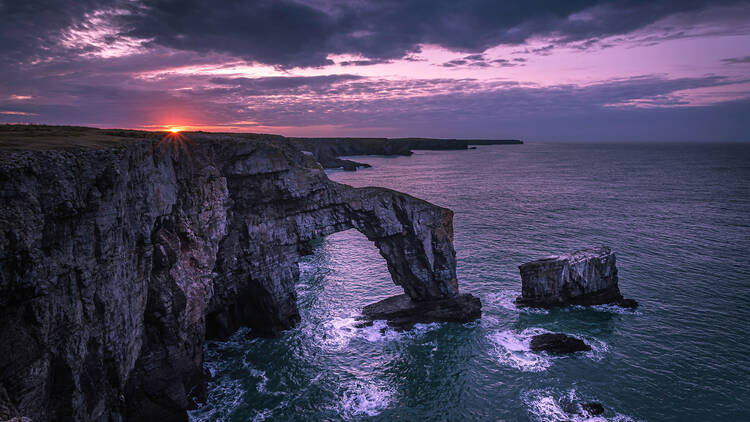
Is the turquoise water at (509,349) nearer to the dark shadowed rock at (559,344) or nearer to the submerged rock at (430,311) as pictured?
the dark shadowed rock at (559,344)

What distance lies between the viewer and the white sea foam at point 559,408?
26.0 m

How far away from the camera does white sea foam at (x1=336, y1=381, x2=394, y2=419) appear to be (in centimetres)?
2734

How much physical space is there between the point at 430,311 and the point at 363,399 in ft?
47.4

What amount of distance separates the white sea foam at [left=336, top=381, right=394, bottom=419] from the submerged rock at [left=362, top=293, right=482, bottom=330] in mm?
10213

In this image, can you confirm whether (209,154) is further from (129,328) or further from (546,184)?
(546,184)

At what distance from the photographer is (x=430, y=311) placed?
41.0 meters

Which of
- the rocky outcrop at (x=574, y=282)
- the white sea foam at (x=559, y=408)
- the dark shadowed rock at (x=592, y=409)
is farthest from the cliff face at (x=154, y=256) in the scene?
the dark shadowed rock at (x=592, y=409)

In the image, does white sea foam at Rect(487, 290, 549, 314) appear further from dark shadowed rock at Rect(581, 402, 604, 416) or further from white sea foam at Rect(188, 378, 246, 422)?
white sea foam at Rect(188, 378, 246, 422)

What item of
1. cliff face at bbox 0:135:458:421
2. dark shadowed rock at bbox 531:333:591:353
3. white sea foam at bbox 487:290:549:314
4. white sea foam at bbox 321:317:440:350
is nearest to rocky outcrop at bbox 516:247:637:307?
white sea foam at bbox 487:290:549:314

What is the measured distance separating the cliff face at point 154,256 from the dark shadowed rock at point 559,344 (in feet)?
31.3

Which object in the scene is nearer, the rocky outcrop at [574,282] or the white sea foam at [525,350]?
the white sea foam at [525,350]

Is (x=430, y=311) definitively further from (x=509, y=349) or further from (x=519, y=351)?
(x=519, y=351)

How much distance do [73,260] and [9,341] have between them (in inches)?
141

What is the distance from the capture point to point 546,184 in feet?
413
